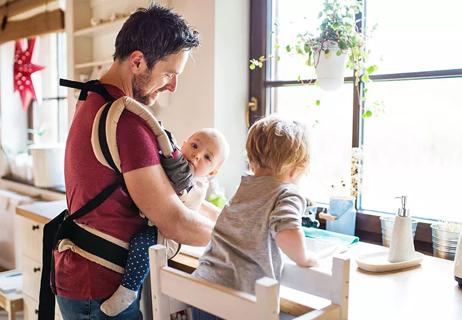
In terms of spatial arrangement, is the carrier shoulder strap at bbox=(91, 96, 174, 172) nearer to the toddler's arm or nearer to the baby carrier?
the baby carrier

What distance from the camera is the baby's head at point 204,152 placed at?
153cm

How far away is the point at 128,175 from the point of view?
1.20 meters

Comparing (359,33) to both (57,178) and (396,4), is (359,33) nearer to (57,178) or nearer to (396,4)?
(396,4)

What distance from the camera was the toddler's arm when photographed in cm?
107

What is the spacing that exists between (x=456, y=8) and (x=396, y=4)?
0.72 ft

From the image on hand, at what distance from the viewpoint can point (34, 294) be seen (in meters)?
2.20

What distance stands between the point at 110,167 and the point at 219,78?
39.5 inches

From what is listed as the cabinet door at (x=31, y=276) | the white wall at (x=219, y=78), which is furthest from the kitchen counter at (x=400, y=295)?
the cabinet door at (x=31, y=276)

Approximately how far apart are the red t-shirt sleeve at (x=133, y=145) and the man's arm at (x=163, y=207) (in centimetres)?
2

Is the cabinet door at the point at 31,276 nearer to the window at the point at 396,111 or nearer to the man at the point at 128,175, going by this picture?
the man at the point at 128,175

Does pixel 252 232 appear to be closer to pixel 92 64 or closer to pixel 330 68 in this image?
pixel 330 68

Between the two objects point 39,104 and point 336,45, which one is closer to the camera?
point 336,45

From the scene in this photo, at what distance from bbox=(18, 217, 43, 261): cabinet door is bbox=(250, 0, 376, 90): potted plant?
51.3 inches

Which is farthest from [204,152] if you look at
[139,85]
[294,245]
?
[294,245]
